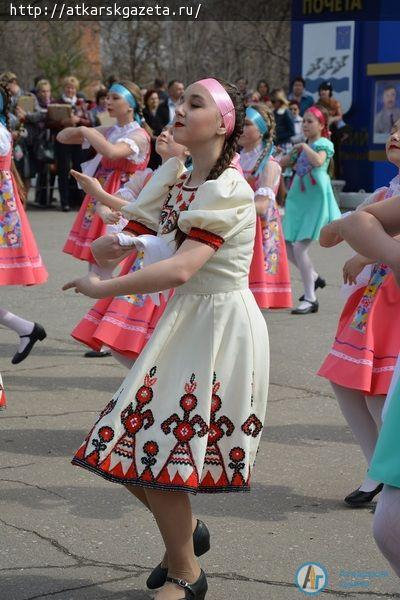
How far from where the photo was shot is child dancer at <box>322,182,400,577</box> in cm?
257

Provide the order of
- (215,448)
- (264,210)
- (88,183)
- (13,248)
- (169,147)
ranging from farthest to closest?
1. (264,210)
2. (13,248)
3. (169,147)
4. (88,183)
5. (215,448)

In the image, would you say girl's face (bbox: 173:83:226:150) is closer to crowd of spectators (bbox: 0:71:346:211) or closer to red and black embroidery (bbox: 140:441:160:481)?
red and black embroidery (bbox: 140:441:160:481)

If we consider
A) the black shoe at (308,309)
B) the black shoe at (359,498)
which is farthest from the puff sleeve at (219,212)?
the black shoe at (308,309)

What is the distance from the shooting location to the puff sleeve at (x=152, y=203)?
11.9ft

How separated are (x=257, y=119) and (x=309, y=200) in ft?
8.28

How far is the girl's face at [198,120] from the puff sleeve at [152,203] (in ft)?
0.62

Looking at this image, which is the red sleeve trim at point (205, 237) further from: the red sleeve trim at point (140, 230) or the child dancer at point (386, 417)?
the child dancer at point (386, 417)

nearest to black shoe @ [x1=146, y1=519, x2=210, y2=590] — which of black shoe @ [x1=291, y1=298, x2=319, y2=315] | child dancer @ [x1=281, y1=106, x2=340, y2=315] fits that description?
black shoe @ [x1=291, y1=298, x2=319, y2=315]

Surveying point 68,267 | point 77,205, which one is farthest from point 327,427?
point 77,205

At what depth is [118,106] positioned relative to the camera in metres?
6.99

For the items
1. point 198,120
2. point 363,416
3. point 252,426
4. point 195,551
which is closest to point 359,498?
point 363,416

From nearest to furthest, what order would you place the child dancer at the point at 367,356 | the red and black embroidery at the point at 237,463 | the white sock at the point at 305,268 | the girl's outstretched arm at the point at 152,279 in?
the girl's outstretched arm at the point at 152,279 → the red and black embroidery at the point at 237,463 → the child dancer at the point at 367,356 → the white sock at the point at 305,268

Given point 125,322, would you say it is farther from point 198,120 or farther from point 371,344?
point 198,120

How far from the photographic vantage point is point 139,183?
570 centimetres
